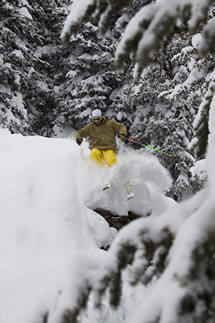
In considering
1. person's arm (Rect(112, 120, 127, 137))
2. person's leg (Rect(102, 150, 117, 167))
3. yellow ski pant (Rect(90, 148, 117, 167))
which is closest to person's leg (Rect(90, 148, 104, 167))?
yellow ski pant (Rect(90, 148, 117, 167))

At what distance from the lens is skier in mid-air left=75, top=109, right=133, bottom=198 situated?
7028 mm

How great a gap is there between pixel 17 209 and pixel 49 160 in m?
1.66

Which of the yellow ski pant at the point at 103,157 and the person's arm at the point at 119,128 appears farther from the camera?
the person's arm at the point at 119,128

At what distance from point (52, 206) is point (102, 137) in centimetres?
265

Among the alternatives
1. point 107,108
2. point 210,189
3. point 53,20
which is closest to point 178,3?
point 210,189

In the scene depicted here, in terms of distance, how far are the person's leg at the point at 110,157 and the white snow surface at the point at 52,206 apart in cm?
14

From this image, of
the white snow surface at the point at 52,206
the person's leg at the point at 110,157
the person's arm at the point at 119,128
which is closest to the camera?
the white snow surface at the point at 52,206

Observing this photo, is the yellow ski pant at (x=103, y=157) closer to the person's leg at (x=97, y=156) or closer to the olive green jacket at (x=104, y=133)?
the person's leg at (x=97, y=156)

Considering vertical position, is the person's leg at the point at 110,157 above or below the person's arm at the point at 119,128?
below

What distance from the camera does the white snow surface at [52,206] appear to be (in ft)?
11.7

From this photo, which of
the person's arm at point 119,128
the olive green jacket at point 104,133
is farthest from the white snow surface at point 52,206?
the person's arm at point 119,128

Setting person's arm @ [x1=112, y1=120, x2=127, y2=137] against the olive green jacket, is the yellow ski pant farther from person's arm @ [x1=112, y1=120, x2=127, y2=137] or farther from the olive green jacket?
person's arm @ [x1=112, y1=120, x2=127, y2=137]

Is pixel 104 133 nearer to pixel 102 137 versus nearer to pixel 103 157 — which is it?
pixel 102 137

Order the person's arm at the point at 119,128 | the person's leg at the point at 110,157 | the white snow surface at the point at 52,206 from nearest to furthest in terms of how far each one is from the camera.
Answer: the white snow surface at the point at 52,206, the person's leg at the point at 110,157, the person's arm at the point at 119,128
